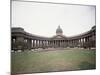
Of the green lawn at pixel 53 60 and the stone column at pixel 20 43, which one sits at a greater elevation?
the stone column at pixel 20 43

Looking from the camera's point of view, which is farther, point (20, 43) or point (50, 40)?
point (50, 40)

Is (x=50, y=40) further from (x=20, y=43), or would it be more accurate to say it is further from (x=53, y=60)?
(x=20, y=43)

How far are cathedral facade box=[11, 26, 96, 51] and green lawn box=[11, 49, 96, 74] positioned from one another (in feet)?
0.26

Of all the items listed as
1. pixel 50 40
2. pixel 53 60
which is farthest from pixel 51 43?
pixel 53 60

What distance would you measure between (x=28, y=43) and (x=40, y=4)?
0.54 m

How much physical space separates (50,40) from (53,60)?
11.0 inches

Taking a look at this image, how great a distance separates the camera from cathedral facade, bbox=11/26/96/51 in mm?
2057

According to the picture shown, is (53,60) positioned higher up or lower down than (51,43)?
lower down

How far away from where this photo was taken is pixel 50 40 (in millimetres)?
2189

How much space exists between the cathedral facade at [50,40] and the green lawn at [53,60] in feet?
0.26

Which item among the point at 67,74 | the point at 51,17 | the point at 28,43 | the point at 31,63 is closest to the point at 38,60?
the point at 31,63

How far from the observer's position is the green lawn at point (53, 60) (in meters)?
2.06

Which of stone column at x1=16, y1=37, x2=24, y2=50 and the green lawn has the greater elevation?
stone column at x1=16, y1=37, x2=24, y2=50
